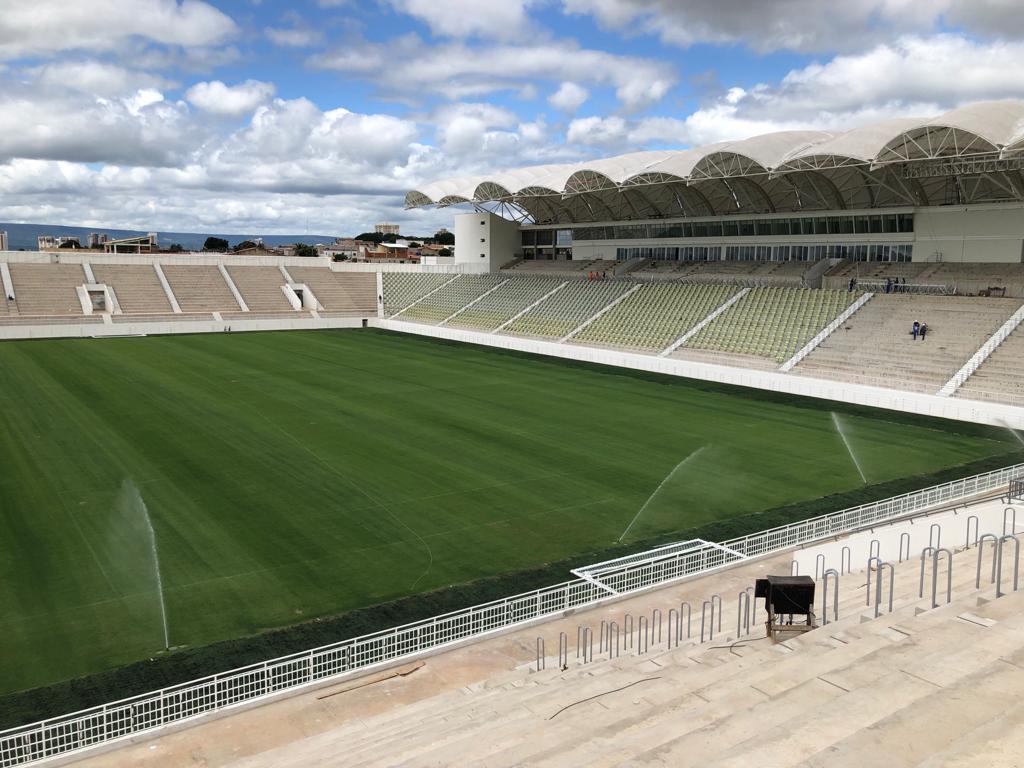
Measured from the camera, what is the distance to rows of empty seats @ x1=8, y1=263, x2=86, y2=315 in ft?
197

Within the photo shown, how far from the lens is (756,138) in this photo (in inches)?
1726

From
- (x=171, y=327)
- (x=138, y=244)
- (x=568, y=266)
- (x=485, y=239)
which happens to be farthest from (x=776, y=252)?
(x=138, y=244)

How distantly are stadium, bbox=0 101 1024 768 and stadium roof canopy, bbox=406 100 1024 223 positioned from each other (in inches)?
10.8

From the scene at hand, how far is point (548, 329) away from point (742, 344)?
15608 mm

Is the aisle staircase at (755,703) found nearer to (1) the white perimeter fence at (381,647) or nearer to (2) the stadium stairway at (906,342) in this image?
(1) the white perimeter fence at (381,647)

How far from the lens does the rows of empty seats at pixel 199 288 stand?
217 feet

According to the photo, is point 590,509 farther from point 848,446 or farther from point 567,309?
point 567,309

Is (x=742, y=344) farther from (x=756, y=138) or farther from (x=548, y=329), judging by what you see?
(x=548, y=329)

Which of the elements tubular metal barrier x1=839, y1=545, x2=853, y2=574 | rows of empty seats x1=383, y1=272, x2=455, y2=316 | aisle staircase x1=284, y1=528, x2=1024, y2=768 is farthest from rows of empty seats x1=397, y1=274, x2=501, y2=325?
aisle staircase x1=284, y1=528, x2=1024, y2=768

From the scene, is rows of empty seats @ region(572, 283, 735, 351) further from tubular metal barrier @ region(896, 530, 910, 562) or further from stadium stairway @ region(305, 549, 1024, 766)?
stadium stairway @ region(305, 549, 1024, 766)

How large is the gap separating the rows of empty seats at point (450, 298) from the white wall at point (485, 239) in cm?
272

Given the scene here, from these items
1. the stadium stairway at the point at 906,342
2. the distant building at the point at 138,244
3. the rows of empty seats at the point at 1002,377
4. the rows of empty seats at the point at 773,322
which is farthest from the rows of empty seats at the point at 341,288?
the rows of empty seats at the point at 1002,377

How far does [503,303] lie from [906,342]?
3257 centimetres

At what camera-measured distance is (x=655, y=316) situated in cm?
5109
